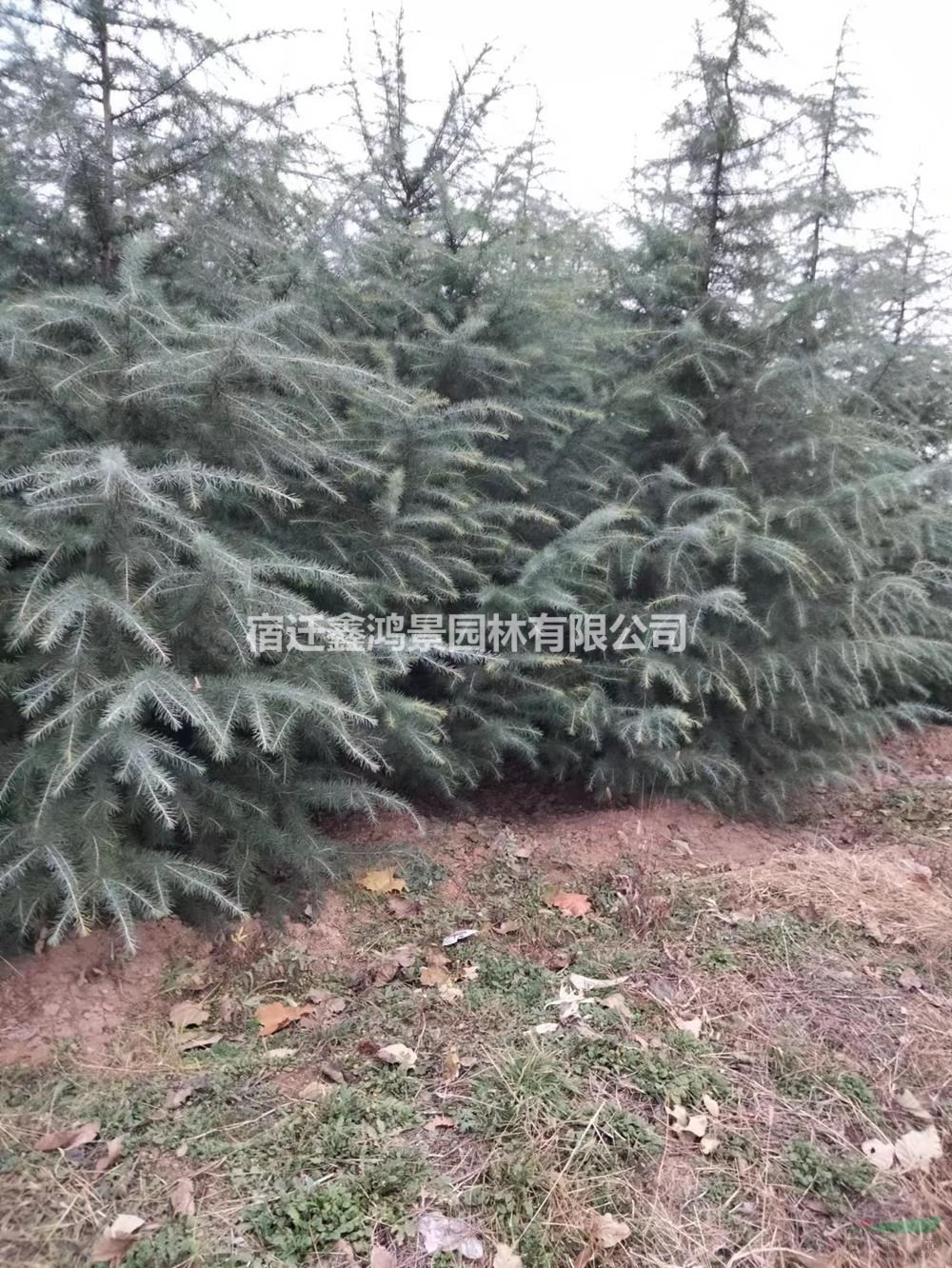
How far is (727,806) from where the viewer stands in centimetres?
420

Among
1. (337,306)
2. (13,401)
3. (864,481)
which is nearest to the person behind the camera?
(13,401)

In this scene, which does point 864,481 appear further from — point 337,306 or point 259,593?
point 259,593

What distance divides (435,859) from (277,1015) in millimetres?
1108

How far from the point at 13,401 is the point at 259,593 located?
1.04 metres

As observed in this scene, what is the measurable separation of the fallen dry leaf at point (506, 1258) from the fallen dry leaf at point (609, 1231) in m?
0.19

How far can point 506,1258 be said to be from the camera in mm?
1658

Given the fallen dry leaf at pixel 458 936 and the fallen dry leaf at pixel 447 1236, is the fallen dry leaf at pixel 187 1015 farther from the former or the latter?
the fallen dry leaf at pixel 447 1236

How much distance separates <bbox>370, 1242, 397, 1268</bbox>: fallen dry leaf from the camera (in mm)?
1624

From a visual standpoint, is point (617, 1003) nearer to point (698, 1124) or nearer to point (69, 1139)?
A: point (698, 1124)

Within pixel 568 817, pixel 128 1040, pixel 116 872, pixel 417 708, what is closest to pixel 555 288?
pixel 417 708

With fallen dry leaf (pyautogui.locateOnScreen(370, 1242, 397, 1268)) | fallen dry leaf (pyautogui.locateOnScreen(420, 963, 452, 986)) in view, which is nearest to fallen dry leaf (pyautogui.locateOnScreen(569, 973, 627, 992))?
fallen dry leaf (pyautogui.locateOnScreen(420, 963, 452, 986))

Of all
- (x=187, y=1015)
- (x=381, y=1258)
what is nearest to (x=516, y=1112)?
(x=381, y=1258)

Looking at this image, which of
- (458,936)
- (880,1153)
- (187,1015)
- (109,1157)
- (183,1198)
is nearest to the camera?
(183,1198)

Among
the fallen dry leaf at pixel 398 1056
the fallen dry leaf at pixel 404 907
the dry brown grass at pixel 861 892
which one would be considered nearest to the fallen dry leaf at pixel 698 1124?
the fallen dry leaf at pixel 398 1056
